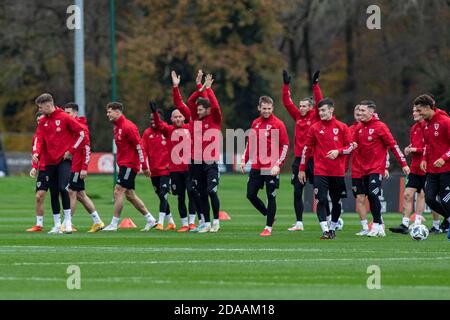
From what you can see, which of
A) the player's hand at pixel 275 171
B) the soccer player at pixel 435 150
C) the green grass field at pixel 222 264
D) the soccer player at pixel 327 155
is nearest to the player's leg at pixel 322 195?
the soccer player at pixel 327 155

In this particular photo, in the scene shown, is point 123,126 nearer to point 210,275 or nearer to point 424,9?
point 210,275

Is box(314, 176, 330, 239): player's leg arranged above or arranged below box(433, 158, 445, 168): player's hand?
below

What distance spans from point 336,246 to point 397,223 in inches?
310

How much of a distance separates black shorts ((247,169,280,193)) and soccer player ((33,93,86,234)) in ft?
9.66

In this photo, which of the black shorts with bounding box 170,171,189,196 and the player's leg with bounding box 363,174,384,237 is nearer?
the player's leg with bounding box 363,174,384,237

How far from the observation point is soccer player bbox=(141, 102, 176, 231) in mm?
24547

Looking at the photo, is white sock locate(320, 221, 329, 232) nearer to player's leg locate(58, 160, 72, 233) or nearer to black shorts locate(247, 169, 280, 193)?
black shorts locate(247, 169, 280, 193)

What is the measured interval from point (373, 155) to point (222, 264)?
6.58 meters

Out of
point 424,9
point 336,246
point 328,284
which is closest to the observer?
point 328,284

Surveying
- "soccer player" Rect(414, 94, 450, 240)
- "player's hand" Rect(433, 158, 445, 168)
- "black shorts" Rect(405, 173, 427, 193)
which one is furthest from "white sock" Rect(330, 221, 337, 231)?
"player's hand" Rect(433, 158, 445, 168)

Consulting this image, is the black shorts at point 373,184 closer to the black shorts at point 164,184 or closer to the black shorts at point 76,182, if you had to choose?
the black shorts at point 164,184

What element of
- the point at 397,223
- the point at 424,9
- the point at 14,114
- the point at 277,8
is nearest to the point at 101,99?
the point at 14,114

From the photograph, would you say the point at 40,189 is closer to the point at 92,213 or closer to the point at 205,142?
the point at 92,213

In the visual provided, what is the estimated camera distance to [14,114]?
219ft
